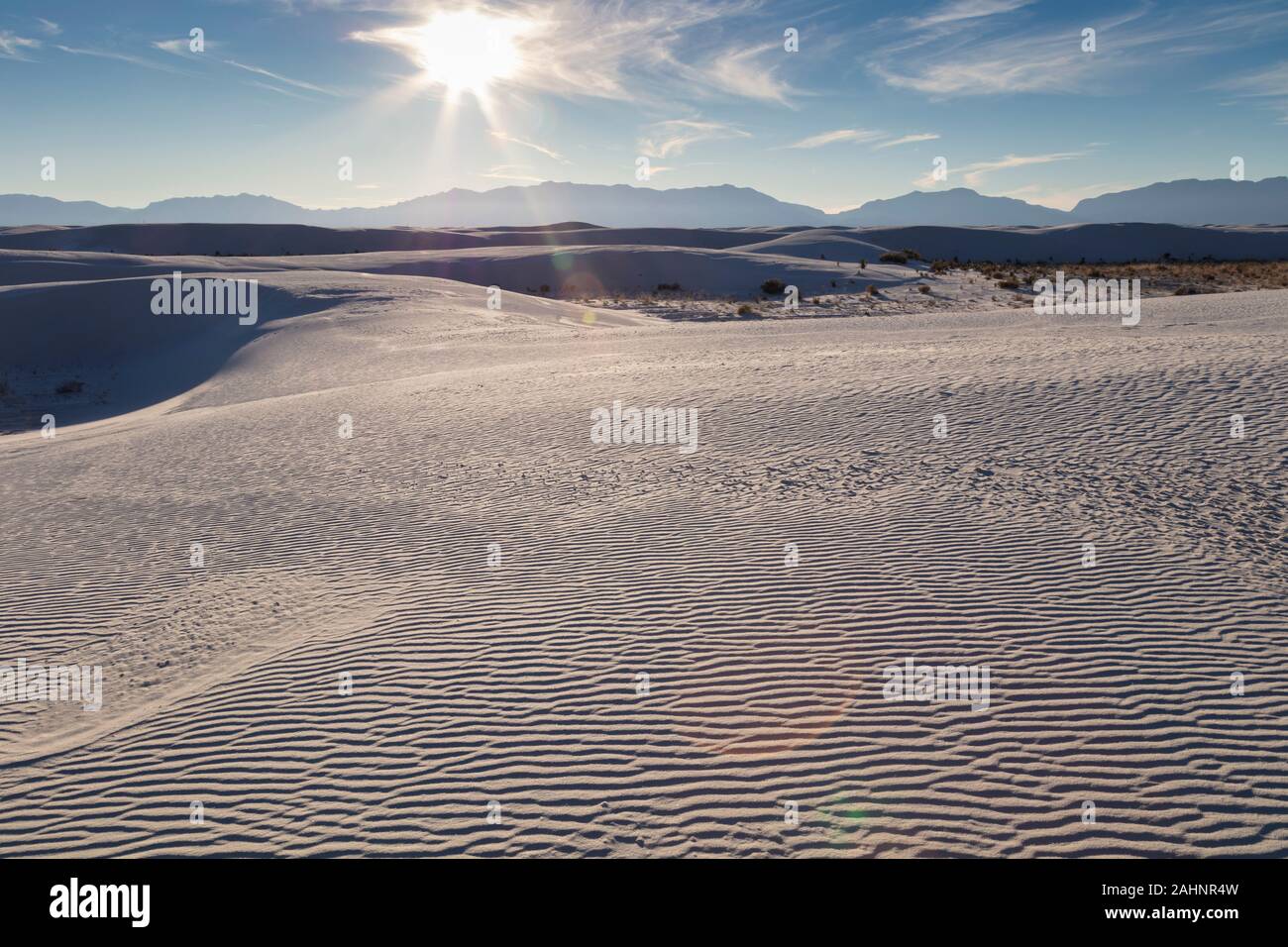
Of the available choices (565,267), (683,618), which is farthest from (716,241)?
(683,618)

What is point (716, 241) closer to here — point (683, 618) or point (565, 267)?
point (565, 267)

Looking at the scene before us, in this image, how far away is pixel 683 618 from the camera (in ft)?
22.9

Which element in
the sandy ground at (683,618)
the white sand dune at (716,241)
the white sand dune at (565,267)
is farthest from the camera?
the white sand dune at (716,241)

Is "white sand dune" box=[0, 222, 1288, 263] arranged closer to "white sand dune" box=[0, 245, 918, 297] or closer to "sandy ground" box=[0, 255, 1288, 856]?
"white sand dune" box=[0, 245, 918, 297]

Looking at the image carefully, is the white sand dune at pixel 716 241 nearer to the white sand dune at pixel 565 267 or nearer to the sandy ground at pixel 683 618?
the white sand dune at pixel 565 267

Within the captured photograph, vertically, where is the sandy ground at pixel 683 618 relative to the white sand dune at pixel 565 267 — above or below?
below

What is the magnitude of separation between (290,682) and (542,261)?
45.1 meters

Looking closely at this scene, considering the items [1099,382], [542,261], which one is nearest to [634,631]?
[1099,382]

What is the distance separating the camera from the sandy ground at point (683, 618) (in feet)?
15.1

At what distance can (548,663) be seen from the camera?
6.31 meters

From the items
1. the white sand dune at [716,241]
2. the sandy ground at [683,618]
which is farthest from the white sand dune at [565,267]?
the sandy ground at [683,618]

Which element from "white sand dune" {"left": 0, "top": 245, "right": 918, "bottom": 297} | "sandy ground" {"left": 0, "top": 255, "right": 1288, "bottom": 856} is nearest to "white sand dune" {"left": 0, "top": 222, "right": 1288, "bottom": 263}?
"white sand dune" {"left": 0, "top": 245, "right": 918, "bottom": 297}
